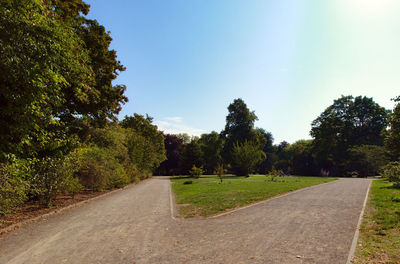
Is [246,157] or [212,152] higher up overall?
[212,152]

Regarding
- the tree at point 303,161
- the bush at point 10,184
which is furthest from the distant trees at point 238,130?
the bush at point 10,184

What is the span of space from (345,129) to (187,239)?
5961 centimetres

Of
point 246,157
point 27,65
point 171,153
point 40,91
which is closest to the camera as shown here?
point 27,65

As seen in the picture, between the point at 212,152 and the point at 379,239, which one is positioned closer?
the point at 379,239

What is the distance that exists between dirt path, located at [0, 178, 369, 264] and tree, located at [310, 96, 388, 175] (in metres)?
50.6

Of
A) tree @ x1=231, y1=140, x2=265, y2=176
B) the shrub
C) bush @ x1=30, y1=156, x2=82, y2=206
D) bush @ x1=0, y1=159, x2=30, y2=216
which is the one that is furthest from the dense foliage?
bush @ x1=0, y1=159, x2=30, y2=216

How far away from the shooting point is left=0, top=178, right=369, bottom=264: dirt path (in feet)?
14.4

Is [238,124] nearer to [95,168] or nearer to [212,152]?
[212,152]

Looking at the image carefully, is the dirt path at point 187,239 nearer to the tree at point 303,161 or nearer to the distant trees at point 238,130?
the distant trees at point 238,130

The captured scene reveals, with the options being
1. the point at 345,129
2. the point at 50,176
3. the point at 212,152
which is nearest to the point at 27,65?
the point at 50,176

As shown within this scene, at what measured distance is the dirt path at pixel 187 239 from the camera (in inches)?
173

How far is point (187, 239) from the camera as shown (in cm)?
555

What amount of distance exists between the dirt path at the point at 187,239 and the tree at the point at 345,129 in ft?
166

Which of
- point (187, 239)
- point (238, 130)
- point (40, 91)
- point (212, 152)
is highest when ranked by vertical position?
point (238, 130)
